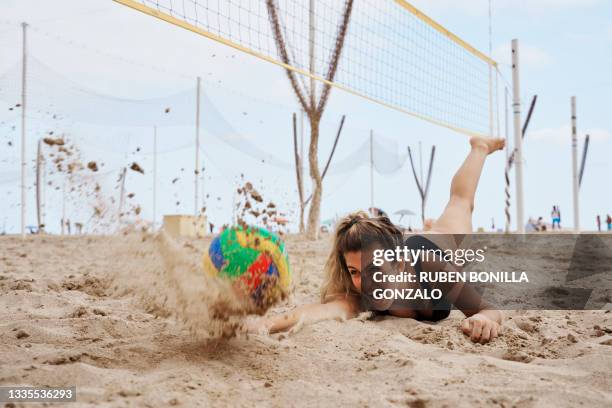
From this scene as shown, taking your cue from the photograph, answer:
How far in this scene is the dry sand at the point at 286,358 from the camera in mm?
1279

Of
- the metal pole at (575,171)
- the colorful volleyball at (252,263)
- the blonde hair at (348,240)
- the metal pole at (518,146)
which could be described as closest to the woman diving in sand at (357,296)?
the blonde hair at (348,240)

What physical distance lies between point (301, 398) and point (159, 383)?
38 cm

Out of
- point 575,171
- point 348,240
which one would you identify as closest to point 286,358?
point 348,240

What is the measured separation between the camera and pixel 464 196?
3441mm

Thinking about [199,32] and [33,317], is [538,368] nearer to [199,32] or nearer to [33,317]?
[33,317]

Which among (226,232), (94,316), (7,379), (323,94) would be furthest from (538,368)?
(323,94)

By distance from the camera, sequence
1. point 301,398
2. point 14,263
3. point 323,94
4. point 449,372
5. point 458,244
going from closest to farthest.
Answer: point 301,398
point 449,372
point 458,244
point 14,263
point 323,94

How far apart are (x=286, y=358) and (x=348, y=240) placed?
31.6 inches

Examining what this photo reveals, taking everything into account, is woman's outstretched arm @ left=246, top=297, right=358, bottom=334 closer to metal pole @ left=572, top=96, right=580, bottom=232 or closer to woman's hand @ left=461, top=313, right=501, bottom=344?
woman's hand @ left=461, top=313, right=501, bottom=344

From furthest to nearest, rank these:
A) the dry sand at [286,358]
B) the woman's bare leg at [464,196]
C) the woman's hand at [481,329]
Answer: the woman's bare leg at [464,196], the woman's hand at [481,329], the dry sand at [286,358]

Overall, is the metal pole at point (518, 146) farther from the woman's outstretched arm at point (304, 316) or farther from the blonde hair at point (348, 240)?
the woman's outstretched arm at point (304, 316)

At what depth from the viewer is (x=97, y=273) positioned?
11.9ft

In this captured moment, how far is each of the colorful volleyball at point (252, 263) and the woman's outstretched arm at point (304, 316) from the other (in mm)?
132

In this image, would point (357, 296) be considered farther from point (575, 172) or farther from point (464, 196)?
point (575, 172)
